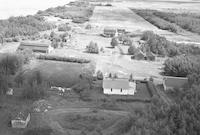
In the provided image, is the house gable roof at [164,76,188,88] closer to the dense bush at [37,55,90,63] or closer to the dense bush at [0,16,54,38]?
the dense bush at [37,55,90,63]

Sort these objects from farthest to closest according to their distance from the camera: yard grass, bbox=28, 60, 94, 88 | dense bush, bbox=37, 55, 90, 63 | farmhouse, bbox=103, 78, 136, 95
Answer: dense bush, bbox=37, 55, 90, 63 → yard grass, bbox=28, 60, 94, 88 → farmhouse, bbox=103, 78, 136, 95

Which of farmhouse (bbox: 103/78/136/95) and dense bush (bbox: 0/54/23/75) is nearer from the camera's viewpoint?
farmhouse (bbox: 103/78/136/95)

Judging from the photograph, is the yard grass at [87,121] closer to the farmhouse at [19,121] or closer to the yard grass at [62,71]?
the farmhouse at [19,121]

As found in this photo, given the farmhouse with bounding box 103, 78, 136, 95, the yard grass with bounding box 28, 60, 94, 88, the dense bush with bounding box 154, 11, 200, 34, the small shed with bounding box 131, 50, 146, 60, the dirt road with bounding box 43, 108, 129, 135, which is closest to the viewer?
the dirt road with bounding box 43, 108, 129, 135

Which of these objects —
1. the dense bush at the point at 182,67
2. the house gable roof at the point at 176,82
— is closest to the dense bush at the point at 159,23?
the dense bush at the point at 182,67

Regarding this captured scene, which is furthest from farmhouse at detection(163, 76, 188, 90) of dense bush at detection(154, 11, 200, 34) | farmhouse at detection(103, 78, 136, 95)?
dense bush at detection(154, 11, 200, 34)

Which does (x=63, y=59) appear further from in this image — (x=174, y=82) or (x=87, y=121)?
(x=87, y=121)

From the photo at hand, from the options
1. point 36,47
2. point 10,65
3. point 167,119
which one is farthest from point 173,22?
point 167,119

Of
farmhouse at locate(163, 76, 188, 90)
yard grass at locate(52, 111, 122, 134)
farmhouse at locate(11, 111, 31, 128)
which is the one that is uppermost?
farmhouse at locate(163, 76, 188, 90)

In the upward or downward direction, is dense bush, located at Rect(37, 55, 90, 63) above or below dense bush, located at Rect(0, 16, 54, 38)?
below
